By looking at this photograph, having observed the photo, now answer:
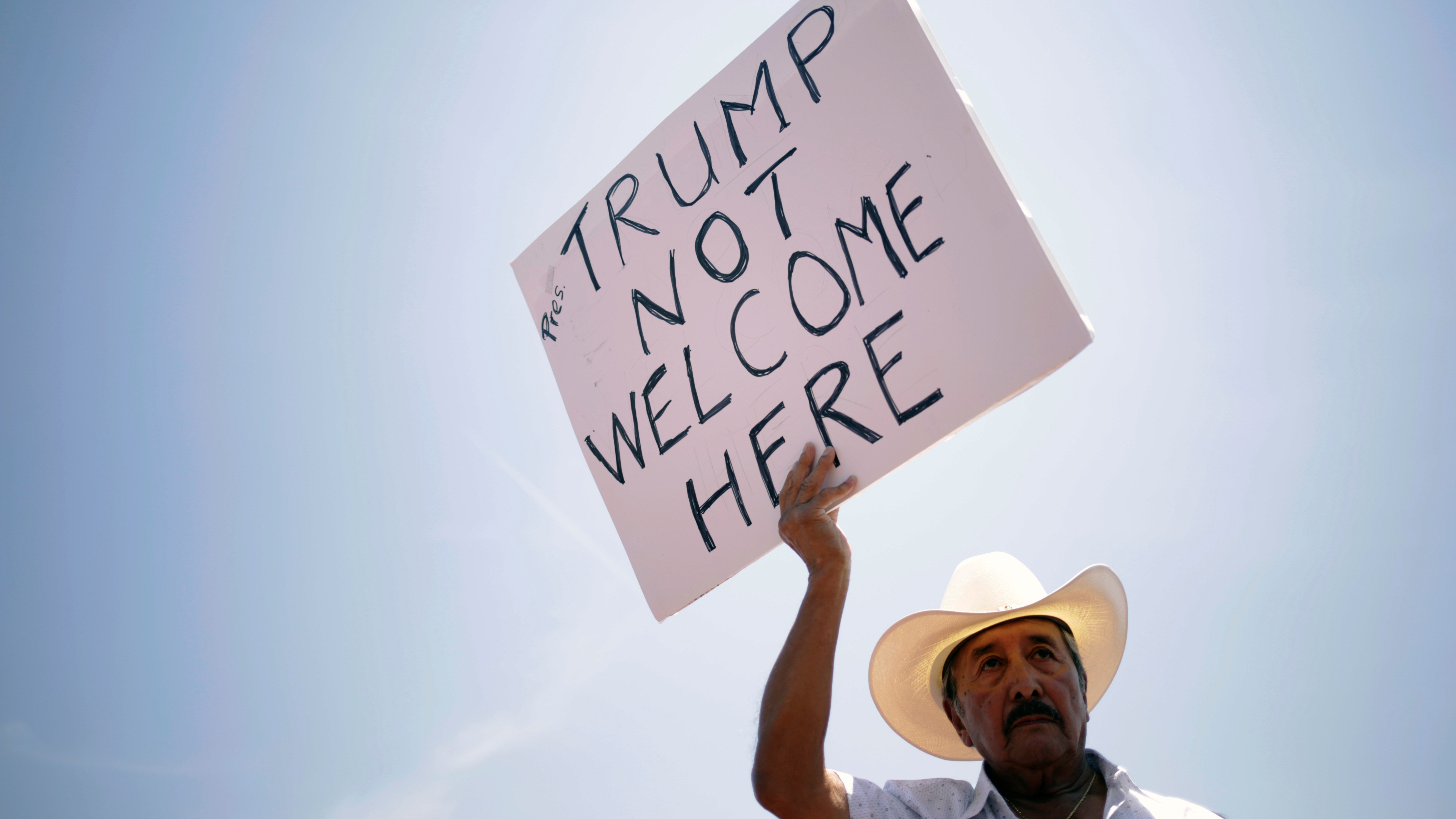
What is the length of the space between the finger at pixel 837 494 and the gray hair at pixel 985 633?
0.90 metres

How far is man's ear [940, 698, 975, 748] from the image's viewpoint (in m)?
2.19

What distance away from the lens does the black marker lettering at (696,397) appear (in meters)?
1.92

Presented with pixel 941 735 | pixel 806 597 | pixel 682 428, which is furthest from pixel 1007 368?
pixel 941 735

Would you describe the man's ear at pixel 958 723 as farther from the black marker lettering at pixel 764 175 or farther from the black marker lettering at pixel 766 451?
the black marker lettering at pixel 764 175

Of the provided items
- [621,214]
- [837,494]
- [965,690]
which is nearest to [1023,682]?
[965,690]

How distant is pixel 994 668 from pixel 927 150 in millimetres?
1409

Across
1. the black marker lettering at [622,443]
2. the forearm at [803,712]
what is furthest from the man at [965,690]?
the black marker lettering at [622,443]

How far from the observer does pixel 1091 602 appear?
225 cm

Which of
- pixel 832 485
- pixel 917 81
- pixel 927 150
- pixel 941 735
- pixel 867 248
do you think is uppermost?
pixel 917 81

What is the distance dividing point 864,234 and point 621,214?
856 millimetres

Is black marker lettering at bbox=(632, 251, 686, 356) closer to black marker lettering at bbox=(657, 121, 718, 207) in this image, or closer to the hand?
black marker lettering at bbox=(657, 121, 718, 207)

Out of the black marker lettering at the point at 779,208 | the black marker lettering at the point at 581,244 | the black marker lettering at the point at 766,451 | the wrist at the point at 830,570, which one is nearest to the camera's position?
the wrist at the point at 830,570

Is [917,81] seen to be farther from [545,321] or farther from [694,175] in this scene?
[545,321]

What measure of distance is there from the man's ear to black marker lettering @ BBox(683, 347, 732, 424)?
114cm
